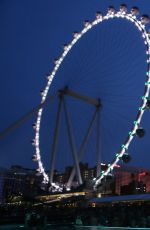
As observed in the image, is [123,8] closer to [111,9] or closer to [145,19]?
[111,9]

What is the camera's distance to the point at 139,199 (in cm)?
2417

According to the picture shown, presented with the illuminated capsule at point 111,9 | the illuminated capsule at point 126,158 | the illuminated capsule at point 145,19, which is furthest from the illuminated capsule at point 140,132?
the illuminated capsule at point 111,9

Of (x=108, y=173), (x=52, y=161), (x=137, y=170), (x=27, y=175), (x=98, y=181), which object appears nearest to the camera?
(x=108, y=173)

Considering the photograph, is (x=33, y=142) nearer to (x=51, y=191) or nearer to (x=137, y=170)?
(x=51, y=191)

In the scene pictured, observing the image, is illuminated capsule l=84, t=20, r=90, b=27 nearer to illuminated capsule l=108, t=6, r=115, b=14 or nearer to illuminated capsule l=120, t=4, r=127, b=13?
illuminated capsule l=108, t=6, r=115, b=14

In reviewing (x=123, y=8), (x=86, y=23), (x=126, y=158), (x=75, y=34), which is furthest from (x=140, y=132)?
(x=75, y=34)

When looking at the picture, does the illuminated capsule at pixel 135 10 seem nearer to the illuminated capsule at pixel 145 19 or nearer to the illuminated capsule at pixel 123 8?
the illuminated capsule at pixel 145 19

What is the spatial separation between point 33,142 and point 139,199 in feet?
45.2

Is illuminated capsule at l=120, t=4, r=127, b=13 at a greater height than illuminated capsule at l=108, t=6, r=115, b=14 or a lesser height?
lesser

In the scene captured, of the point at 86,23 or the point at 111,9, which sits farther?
the point at 86,23

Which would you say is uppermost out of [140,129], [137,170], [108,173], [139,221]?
[137,170]

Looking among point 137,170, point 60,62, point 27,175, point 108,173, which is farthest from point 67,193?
point 27,175

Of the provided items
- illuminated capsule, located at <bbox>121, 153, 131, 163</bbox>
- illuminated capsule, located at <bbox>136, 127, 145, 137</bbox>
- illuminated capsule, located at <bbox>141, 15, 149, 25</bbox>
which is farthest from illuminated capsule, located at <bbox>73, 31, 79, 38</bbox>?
illuminated capsule, located at <bbox>121, 153, 131, 163</bbox>

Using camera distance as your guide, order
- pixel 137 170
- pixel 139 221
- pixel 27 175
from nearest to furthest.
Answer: pixel 139 221
pixel 137 170
pixel 27 175
